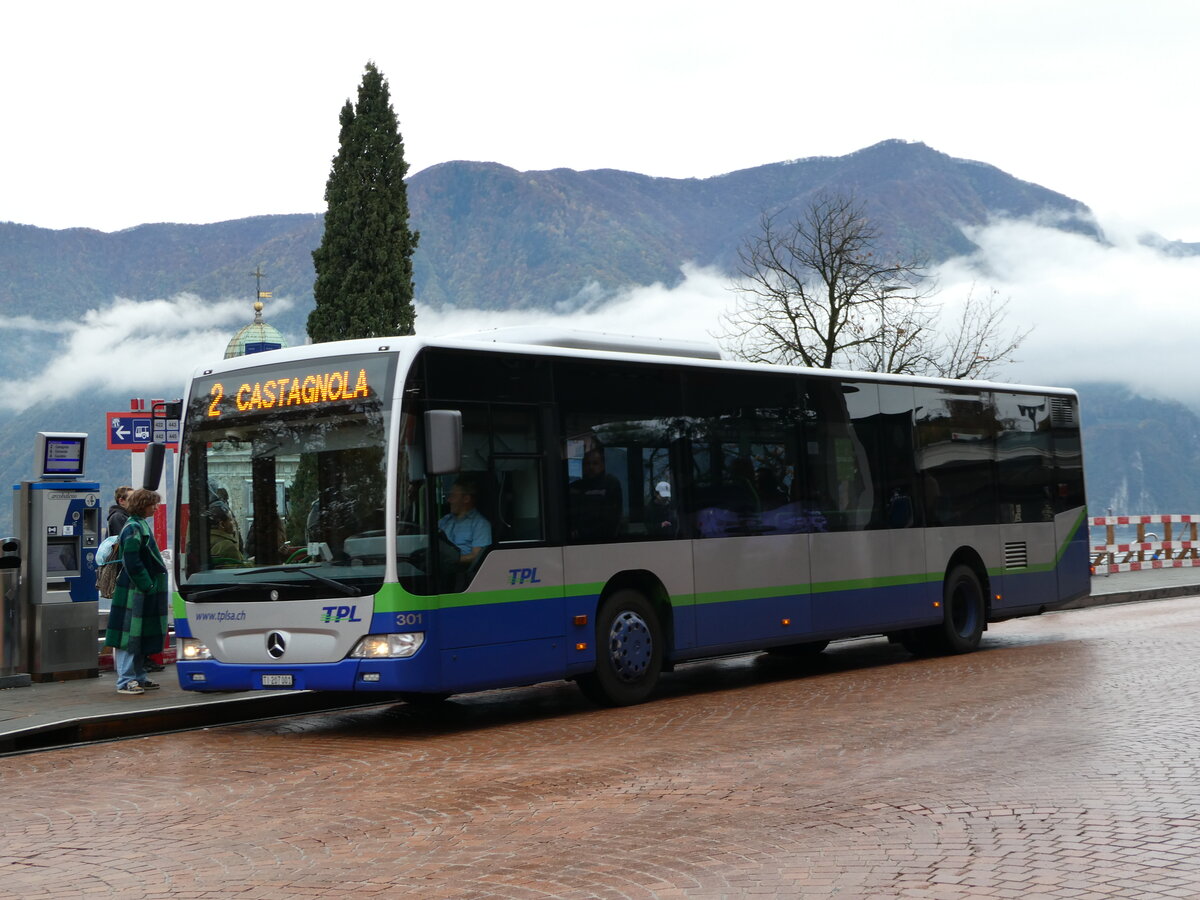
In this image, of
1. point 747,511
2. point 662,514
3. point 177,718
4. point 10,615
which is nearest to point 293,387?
point 177,718

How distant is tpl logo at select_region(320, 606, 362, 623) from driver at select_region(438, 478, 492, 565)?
0.84 meters

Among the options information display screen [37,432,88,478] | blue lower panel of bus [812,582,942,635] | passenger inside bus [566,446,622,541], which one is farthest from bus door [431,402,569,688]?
information display screen [37,432,88,478]

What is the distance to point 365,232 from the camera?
3528 centimetres

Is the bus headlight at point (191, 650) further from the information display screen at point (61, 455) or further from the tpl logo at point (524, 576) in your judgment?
the information display screen at point (61, 455)

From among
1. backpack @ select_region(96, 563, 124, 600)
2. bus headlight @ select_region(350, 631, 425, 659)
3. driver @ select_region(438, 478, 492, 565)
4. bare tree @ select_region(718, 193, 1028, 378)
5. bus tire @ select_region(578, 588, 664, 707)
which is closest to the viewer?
bus headlight @ select_region(350, 631, 425, 659)

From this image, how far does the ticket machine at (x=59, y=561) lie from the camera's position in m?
14.6

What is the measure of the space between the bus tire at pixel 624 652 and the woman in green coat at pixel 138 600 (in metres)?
3.95

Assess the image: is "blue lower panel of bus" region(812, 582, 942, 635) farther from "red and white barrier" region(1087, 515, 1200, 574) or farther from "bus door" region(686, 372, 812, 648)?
"red and white barrier" region(1087, 515, 1200, 574)

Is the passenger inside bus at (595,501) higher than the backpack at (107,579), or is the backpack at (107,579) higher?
the passenger inside bus at (595,501)

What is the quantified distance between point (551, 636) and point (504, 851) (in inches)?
196

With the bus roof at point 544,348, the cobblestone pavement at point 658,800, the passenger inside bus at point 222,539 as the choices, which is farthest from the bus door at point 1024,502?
the passenger inside bus at point 222,539

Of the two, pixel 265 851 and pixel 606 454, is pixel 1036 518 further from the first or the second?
pixel 265 851

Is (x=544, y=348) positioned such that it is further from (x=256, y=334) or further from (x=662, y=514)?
(x=256, y=334)

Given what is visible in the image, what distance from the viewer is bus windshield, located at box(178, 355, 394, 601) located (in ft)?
36.1
